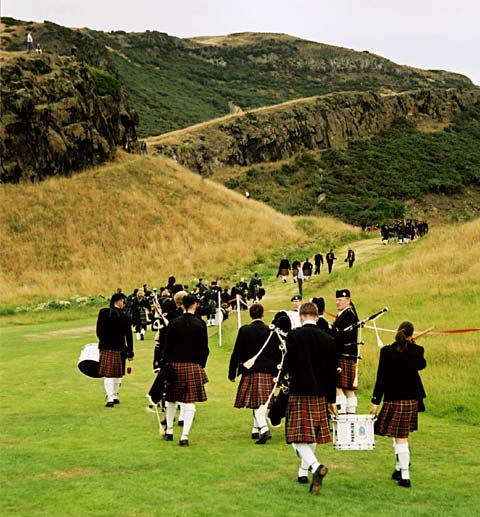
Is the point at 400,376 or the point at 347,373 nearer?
the point at 400,376

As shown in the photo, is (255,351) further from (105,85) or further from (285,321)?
(105,85)

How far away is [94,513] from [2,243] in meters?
49.9

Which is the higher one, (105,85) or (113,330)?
(105,85)

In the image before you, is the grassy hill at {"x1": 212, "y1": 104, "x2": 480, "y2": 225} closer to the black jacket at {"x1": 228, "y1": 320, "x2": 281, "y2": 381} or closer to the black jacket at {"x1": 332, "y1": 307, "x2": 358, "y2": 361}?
the black jacket at {"x1": 332, "y1": 307, "x2": 358, "y2": 361}

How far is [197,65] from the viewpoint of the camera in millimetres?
184250

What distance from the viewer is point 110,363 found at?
46.6ft

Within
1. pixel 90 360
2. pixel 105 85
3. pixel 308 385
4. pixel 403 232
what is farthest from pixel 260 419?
pixel 105 85

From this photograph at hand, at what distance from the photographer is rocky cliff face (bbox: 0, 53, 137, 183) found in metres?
61.3

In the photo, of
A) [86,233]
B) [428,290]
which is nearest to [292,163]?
[86,233]

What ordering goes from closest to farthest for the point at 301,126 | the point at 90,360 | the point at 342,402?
the point at 342,402 < the point at 90,360 < the point at 301,126

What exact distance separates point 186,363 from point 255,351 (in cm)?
103

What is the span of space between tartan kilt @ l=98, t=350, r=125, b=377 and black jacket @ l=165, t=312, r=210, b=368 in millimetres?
3188

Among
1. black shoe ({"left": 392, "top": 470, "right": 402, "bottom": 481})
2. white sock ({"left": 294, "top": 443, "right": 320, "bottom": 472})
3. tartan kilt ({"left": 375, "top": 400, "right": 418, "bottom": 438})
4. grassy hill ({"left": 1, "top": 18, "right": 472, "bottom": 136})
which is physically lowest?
black shoe ({"left": 392, "top": 470, "right": 402, "bottom": 481})

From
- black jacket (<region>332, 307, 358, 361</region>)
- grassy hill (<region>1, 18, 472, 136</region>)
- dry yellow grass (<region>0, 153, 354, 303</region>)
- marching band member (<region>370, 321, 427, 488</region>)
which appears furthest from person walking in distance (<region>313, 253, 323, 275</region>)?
grassy hill (<region>1, 18, 472, 136</region>)
